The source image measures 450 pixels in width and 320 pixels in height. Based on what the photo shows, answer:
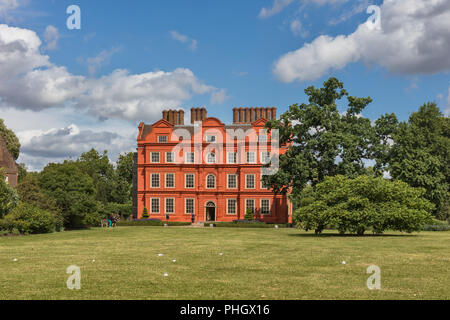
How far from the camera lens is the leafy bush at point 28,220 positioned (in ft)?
119

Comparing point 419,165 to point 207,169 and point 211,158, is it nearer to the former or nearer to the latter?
point 211,158

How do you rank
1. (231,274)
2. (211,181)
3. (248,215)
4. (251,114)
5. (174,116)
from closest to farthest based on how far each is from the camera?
(231,274), (248,215), (211,181), (251,114), (174,116)

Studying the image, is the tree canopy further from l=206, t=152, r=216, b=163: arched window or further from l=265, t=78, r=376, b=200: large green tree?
l=265, t=78, r=376, b=200: large green tree

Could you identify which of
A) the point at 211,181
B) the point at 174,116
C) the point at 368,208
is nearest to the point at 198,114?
the point at 174,116

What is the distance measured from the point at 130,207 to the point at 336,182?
4794cm

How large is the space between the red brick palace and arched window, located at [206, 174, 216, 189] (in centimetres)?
14

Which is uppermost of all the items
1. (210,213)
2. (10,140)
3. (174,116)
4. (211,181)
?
(174,116)

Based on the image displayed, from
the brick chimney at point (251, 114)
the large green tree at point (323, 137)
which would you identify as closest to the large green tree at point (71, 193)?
the large green tree at point (323, 137)

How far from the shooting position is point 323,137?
4584cm

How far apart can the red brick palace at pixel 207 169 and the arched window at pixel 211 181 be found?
0.14 m

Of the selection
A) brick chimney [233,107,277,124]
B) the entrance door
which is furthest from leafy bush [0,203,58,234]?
brick chimney [233,107,277,124]

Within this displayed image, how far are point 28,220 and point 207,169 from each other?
105ft

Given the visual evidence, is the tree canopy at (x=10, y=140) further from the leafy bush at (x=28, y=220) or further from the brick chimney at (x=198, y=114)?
the leafy bush at (x=28, y=220)
